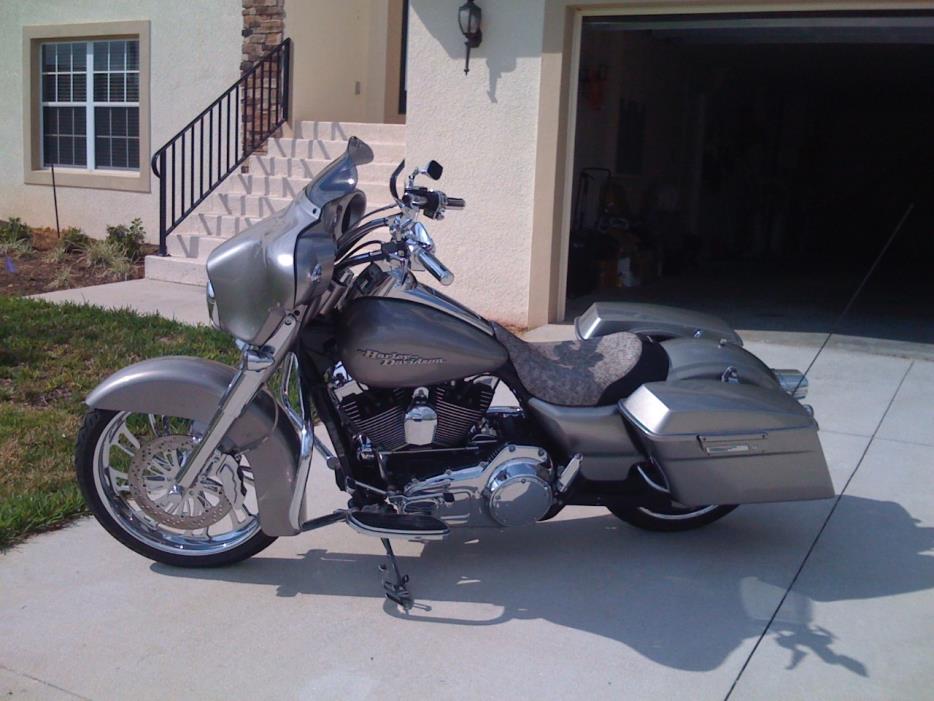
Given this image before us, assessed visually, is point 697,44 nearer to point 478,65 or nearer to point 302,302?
point 478,65

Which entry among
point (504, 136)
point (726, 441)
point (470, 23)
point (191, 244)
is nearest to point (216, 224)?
point (191, 244)

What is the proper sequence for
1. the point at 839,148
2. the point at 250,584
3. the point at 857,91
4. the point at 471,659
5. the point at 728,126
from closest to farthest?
the point at 471,659, the point at 250,584, the point at 728,126, the point at 857,91, the point at 839,148

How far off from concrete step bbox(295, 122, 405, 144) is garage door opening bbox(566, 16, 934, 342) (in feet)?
6.10

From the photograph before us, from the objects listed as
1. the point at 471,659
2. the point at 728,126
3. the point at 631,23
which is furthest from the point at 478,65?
the point at 728,126

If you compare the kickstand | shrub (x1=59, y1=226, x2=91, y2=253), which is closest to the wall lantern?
the kickstand

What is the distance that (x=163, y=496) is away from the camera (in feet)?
11.9

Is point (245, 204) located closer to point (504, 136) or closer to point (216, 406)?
point (504, 136)

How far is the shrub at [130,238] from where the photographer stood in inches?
415

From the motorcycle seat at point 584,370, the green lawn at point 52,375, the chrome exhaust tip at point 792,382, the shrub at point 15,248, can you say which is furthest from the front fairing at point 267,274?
the shrub at point 15,248

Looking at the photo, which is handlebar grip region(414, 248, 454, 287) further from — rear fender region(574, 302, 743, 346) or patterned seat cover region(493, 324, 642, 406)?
rear fender region(574, 302, 743, 346)

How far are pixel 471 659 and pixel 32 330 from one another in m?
5.07

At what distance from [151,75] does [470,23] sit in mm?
5095

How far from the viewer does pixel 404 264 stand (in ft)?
11.1

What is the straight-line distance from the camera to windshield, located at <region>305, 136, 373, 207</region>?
3.26 m
